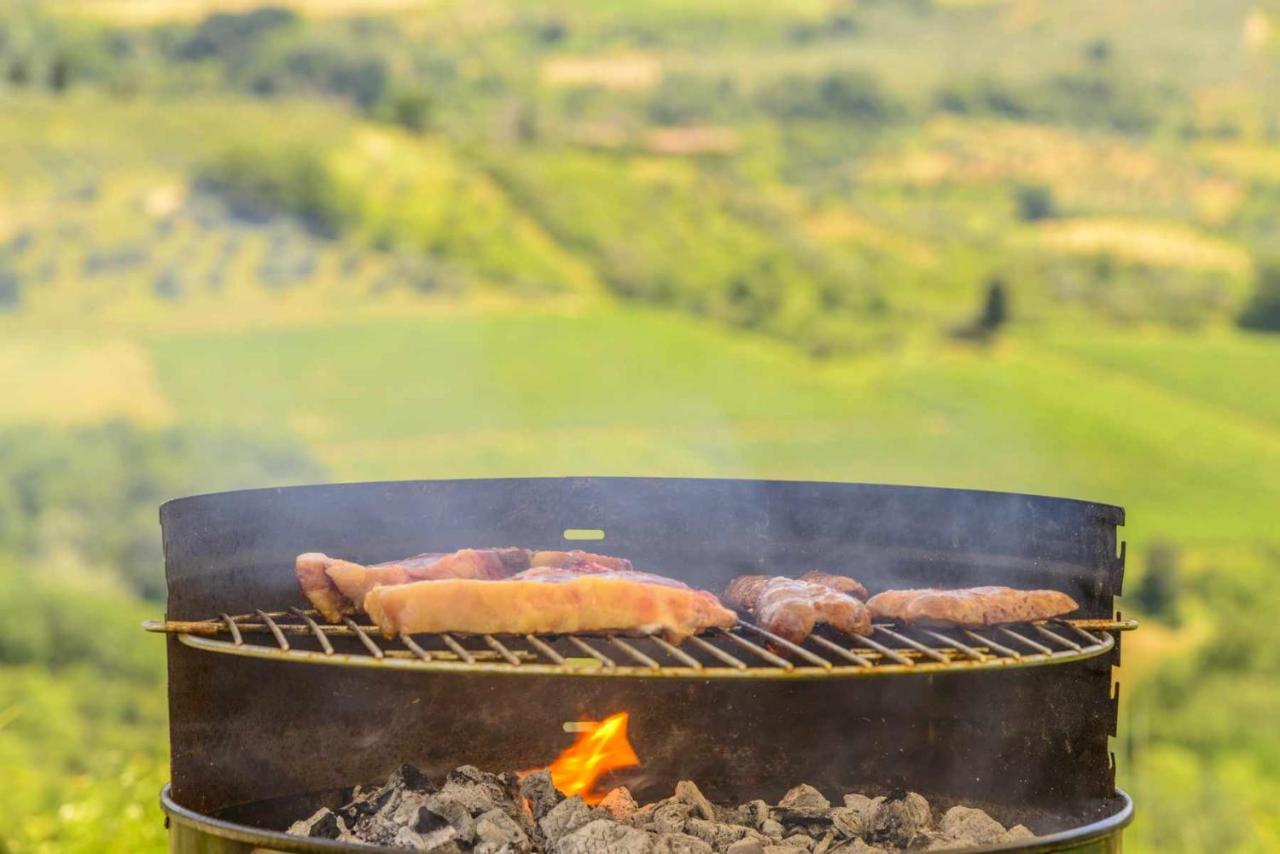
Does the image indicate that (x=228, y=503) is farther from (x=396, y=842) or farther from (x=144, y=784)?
(x=144, y=784)

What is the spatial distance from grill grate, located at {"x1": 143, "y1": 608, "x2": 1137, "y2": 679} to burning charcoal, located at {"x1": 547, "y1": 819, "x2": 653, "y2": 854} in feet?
1.24

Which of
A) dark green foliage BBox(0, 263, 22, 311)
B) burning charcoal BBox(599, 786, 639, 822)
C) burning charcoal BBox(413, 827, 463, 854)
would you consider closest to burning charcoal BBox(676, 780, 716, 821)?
burning charcoal BBox(599, 786, 639, 822)

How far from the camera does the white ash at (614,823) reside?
327cm

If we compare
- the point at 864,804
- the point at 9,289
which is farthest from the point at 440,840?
the point at 9,289

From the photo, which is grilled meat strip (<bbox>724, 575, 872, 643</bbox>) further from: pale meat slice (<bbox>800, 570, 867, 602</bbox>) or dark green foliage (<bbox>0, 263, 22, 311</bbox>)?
dark green foliage (<bbox>0, 263, 22, 311</bbox>)

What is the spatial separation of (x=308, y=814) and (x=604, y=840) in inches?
34.7

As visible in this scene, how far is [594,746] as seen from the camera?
3.97 meters

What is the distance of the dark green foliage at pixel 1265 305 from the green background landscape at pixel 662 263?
24 millimetres

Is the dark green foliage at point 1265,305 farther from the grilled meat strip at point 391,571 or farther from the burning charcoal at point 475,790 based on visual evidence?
the burning charcoal at point 475,790

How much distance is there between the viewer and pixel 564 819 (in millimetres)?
3449

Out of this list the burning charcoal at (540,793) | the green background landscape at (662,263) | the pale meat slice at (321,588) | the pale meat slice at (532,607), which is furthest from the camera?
the green background landscape at (662,263)

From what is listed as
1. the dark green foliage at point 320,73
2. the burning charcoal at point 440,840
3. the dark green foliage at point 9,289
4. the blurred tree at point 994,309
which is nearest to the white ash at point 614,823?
the burning charcoal at point 440,840

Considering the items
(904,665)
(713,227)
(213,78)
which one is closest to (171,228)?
(213,78)

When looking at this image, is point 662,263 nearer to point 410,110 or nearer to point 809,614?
point 410,110
